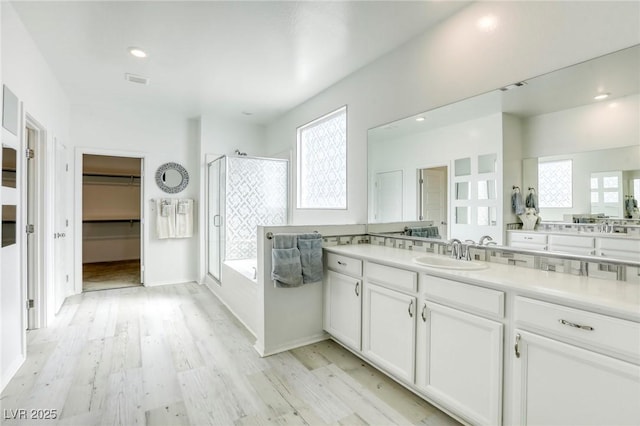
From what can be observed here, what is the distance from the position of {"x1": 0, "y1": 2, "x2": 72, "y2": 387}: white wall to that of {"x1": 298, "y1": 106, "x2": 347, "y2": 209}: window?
2.74m

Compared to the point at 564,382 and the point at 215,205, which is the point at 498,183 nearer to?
the point at 564,382

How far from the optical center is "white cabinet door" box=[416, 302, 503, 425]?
150cm

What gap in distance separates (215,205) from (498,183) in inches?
146

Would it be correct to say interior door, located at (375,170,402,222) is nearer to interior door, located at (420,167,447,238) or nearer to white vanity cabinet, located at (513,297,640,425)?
interior door, located at (420,167,447,238)

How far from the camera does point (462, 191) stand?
228 cm

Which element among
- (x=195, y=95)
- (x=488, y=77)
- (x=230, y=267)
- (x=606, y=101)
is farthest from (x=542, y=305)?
(x=195, y=95)

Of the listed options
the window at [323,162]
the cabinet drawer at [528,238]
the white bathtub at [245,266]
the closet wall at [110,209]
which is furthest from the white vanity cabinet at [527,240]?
the closet wall at [110,209]

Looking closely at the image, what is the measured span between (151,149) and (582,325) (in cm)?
515

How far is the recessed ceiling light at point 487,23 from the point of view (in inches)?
79.5

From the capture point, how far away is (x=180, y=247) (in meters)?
4.91

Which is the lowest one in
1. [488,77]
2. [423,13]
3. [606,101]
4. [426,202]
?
[426,202]

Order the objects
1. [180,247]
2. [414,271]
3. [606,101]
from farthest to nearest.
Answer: [180,247] < [414,271] < [606,101]

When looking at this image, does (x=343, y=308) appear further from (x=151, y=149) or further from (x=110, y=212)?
(x=110, y=212)

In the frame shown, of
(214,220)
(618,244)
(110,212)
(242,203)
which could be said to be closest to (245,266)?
(242,203)
